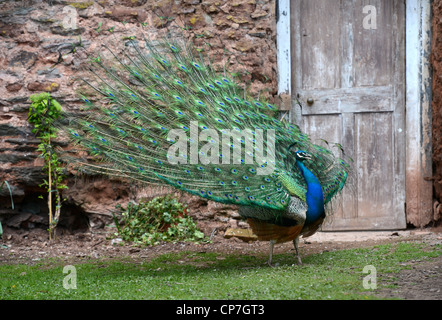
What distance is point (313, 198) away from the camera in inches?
172

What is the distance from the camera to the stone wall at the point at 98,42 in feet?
20.5

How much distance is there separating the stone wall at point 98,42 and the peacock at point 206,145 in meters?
1.44

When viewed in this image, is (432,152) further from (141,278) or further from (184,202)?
(141,278)

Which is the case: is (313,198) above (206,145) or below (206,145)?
below

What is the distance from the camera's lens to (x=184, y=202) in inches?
249

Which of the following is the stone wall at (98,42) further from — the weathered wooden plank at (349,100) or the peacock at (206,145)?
the peacock at (206,145)

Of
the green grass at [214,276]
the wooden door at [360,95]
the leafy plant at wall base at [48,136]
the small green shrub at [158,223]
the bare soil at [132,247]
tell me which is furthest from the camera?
the wooden door at [360,95]

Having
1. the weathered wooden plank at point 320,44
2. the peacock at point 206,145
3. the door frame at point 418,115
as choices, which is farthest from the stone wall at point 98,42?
the peacock at point 206,145

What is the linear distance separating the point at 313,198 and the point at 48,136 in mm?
3326

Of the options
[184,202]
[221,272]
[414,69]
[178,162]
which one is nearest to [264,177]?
[178,162]

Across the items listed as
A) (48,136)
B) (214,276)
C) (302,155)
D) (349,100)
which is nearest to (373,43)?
(349,100)

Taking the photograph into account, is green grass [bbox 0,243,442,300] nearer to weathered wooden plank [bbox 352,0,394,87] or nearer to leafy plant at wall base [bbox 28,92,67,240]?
leafy plant at wall base [bbox 28,92,67,240]

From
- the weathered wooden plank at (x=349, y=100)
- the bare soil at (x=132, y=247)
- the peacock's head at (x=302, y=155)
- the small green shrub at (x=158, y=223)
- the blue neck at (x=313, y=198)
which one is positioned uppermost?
the weathered wooden plank at (x=349, y=100)

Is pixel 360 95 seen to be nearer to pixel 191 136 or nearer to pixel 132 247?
pixel 191 136
